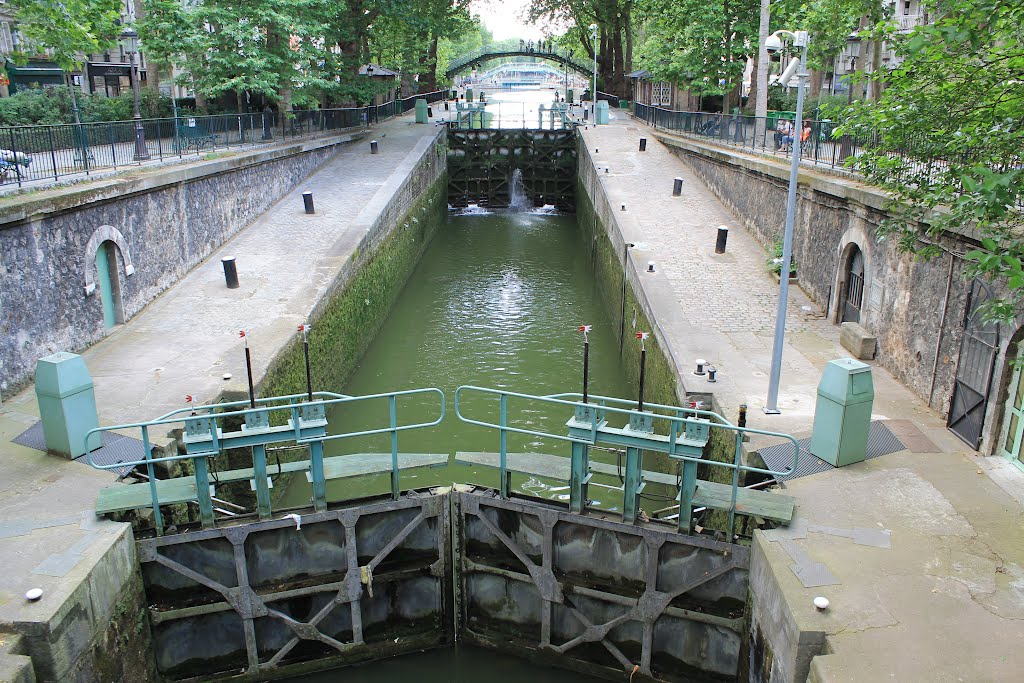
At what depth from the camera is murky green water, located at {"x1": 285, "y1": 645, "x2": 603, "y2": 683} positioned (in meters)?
9.58

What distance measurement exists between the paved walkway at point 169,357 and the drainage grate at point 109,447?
0.12 metres

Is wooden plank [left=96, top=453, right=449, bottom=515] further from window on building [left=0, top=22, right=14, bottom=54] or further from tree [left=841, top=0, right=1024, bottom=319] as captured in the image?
window on building [left=0, top=22, right=14, bottom=54]

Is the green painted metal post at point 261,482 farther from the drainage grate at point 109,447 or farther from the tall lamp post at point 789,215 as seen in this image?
the tall lamp post at point 789,215

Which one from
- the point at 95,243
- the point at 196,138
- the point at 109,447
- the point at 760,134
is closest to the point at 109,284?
the point at 95,243

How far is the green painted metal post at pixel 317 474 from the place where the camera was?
9086 mm

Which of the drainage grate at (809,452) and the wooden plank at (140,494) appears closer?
the wooden plank at (140,494)

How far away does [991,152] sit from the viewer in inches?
378

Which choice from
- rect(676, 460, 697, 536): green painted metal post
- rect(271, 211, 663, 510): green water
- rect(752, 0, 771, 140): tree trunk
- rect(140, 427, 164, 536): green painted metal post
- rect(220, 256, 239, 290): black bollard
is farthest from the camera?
rect(752, 0, 771, 140): tree trunk

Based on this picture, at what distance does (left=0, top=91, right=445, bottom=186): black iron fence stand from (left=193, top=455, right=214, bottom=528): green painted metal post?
7.70m

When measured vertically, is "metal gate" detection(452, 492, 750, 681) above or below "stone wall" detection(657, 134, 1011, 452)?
below

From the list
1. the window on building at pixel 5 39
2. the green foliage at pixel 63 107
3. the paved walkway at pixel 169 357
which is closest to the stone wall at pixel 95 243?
the paved walkway at pixel 169 357

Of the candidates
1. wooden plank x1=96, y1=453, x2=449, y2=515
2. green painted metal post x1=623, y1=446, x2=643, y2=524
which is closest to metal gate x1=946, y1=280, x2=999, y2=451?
green painted metal post x1=623, y1=446, x2=643, y2=524

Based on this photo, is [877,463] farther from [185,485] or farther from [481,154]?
[481,154]

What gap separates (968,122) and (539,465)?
6562mm
